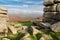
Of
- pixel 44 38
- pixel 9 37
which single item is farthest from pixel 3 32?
pixel 44 38

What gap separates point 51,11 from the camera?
2356 cm

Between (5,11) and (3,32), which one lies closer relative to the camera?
(3,32)

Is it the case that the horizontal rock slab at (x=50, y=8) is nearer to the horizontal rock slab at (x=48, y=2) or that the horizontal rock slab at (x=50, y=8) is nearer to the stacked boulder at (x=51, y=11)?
the stacked boulder at (x=51, y=11)

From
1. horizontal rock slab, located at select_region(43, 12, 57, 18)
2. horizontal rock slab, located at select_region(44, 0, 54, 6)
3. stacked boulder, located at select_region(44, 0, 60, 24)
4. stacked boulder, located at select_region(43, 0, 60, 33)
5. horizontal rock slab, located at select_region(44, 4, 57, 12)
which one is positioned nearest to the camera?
stacked boulder, located at select_region(43, 0, 60, 33)

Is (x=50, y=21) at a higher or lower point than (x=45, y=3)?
lower

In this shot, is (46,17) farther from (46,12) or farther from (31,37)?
(31,37)

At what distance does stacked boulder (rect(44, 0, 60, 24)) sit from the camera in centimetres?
2212

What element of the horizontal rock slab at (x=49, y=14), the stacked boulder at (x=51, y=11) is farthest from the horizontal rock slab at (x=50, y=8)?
the horizontal rock slab at (x=49, y=14)

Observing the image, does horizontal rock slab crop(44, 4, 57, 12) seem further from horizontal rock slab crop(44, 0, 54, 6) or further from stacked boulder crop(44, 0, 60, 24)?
horizontal rock slab crop(44, 0, 54, 6)

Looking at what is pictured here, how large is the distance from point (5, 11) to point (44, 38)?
7298 millimetres

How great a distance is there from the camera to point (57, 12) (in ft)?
73.0

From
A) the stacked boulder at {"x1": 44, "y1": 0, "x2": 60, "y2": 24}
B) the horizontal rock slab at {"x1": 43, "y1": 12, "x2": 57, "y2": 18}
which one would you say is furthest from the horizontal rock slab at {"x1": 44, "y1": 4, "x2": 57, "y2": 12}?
the horizontal rock slab at {"x1": 43, "y1": 12, "x2": 57, "y2": 18}

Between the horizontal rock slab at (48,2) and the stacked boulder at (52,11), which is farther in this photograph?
the horizontal rock slab at (48,2)

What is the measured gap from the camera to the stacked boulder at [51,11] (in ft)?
72.6
